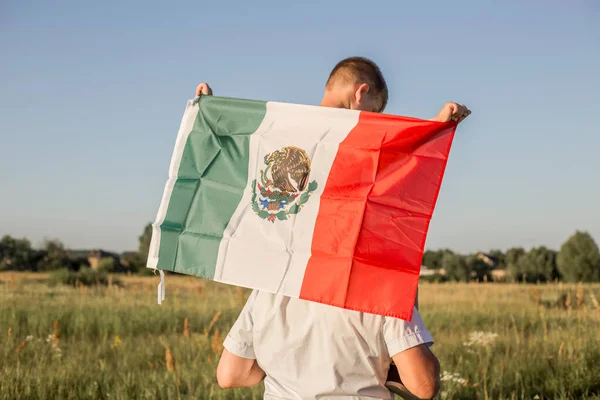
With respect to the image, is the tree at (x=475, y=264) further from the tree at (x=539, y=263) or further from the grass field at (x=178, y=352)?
the grass field at (x=178, y=352)

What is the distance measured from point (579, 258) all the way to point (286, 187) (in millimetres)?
56929

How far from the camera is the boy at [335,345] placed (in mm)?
1989

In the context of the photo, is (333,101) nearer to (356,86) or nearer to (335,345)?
(356,86)

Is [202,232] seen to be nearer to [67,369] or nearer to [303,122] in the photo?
[303,122]

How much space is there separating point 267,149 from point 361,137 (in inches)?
14.7

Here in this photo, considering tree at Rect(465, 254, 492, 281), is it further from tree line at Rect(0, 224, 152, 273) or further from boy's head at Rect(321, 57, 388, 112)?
boy's head at Rect(321, 57, 388, 112)

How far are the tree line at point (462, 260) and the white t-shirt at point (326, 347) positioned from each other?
33.4 m

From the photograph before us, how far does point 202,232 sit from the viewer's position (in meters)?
2.61

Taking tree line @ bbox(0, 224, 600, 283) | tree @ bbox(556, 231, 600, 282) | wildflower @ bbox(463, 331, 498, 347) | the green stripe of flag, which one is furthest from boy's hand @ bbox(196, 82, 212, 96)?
tree @ bbox(556, 231, 600, 282)

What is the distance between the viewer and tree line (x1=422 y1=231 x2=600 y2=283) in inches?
2076

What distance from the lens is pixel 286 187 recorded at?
239 cm

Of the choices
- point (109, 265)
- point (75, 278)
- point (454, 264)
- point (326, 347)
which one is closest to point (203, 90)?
point (326, 347)

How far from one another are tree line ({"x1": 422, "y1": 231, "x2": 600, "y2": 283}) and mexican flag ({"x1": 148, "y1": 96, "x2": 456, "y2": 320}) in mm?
42878

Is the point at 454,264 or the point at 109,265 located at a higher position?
the point at 454,264
